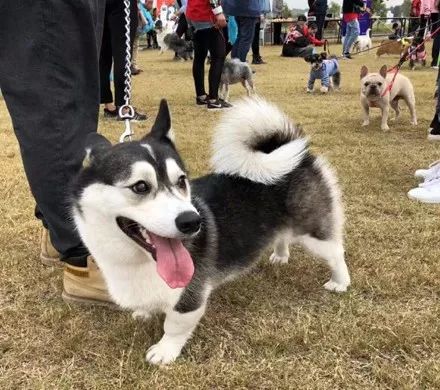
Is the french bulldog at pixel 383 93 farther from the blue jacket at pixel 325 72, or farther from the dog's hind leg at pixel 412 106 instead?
the blue jacket at pixel 325 72

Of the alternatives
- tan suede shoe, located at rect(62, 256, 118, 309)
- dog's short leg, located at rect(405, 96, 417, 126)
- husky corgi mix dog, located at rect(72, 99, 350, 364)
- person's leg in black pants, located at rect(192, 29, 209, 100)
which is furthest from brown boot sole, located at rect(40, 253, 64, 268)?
dog's short leg, located at rect(405, 96, 417, 126)

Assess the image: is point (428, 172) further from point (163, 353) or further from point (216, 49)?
point (216, 49)

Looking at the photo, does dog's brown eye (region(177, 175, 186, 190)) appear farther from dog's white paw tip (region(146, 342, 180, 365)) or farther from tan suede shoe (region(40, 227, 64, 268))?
tan suede shoe (region(40, 227, 64, 268))

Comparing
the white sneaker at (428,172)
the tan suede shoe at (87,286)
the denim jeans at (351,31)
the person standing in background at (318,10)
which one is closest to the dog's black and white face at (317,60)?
the white sneaker at (428,172)

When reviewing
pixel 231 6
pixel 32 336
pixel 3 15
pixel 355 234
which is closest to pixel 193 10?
pixel 231 6

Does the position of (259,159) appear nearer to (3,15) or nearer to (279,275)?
(279,275)

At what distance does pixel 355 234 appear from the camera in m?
2.43

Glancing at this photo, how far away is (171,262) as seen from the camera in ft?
4.56

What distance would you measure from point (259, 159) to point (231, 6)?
5.05 metres

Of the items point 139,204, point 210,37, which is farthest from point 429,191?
point 210,37

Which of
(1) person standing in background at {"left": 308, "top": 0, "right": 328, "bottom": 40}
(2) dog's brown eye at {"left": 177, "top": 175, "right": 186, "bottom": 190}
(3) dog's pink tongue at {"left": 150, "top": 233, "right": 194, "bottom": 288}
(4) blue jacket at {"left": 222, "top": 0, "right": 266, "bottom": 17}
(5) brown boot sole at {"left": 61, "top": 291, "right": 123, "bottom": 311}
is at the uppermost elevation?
(1) person standing in background at {"left": 308, "top": 0, "right": 328, "bottom": 40}

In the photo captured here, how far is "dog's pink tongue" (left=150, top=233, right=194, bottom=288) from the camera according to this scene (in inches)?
54.4

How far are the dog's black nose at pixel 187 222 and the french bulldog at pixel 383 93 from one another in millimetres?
3858

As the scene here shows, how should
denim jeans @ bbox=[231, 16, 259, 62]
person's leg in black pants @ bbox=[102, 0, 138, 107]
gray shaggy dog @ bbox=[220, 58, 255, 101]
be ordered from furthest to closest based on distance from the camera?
1. gray shaggy dog @ bbox=[220, 58, 255, 101]
2. denim jeans @ bbox=[231, 16, 259, 62]
3. person's leg in black pants @ bbox=[102, 0, 138, 107]
